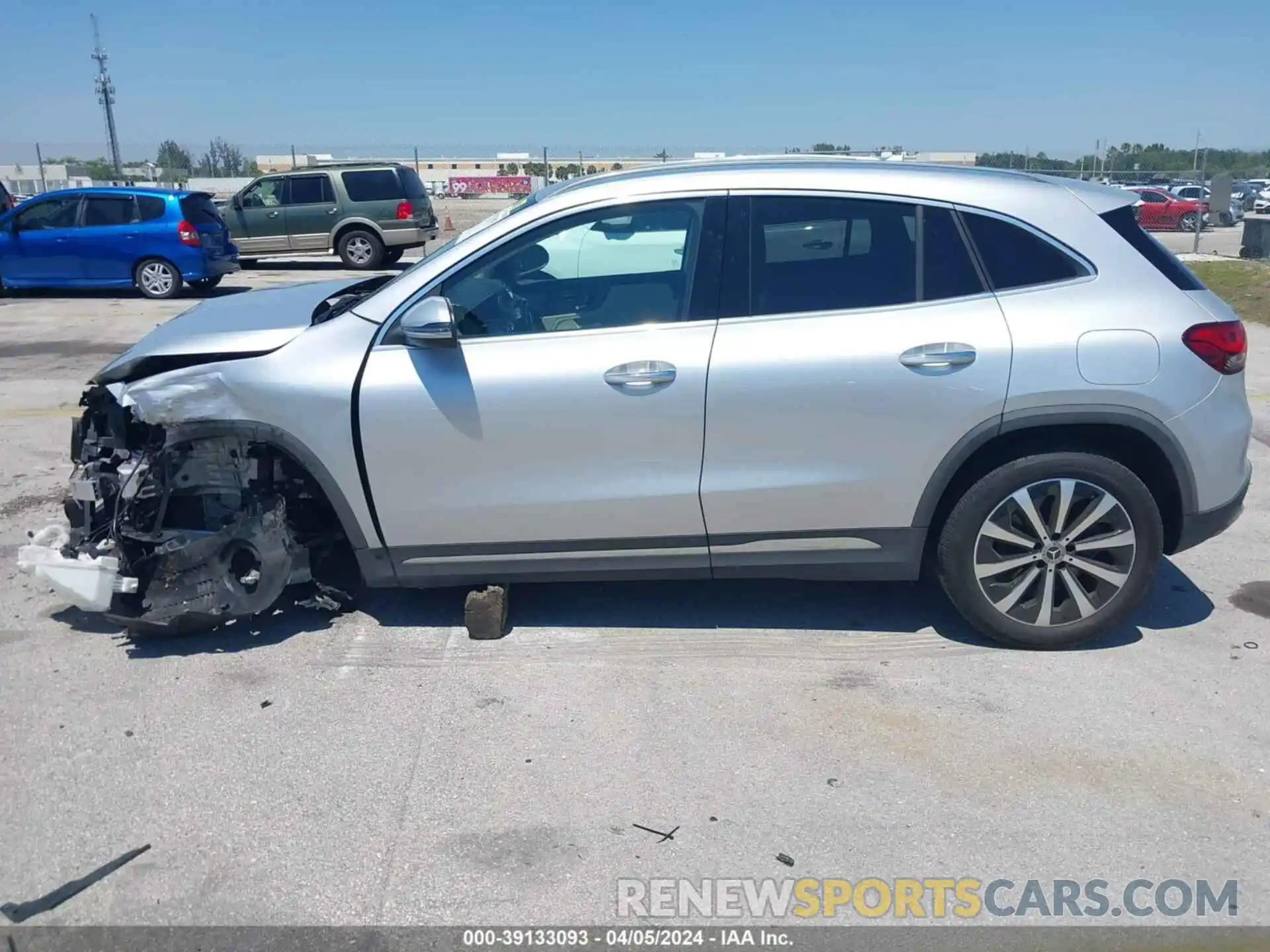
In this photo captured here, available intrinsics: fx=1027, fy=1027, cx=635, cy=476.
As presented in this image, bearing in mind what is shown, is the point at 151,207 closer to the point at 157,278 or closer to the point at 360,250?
the point at 157,278

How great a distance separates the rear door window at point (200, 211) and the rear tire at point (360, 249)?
10.6ft

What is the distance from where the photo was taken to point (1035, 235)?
4.11m

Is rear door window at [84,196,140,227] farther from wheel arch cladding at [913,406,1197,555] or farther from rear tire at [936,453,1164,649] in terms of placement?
rear tire at [936,453,1164,649]

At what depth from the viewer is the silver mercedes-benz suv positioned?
4004mm

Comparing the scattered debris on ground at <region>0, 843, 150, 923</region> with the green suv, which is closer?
the scattered debris on ground at <region>0, 843, 150, 923</region>

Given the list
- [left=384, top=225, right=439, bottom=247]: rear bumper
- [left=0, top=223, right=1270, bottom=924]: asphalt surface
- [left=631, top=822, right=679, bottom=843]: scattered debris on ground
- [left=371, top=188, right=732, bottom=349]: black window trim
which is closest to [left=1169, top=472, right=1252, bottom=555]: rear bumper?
[left=0, top=223, right=1270, bottom=924]: asphalt surface

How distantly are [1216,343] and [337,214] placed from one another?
1794 cm

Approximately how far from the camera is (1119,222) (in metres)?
4.19

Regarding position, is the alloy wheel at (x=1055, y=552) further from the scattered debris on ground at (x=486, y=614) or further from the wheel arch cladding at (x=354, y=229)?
the wheel arch cladding at (x=354, y=229)

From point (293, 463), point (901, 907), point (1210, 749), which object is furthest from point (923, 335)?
point (293, 463)

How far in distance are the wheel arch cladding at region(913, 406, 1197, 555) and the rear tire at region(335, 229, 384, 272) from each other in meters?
17.0

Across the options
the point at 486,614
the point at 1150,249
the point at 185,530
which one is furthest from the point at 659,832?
the point at 1150,249

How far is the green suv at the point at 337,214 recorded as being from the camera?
63.5 ft

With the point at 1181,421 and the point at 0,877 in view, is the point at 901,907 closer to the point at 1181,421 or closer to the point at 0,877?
the point at 1181,421
